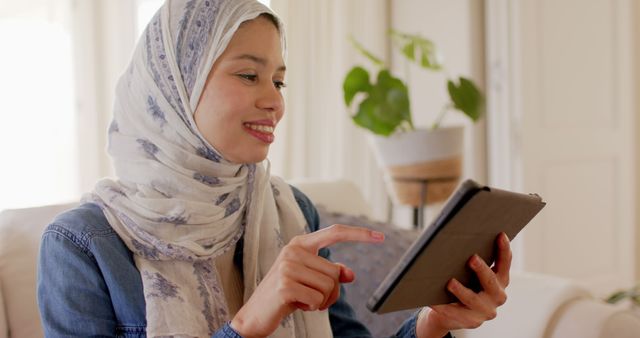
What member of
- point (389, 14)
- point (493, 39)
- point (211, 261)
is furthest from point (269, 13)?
point (389, 14)

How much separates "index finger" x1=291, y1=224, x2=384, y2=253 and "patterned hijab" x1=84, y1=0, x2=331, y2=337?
30 cm

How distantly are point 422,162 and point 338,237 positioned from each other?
1907 millimetres

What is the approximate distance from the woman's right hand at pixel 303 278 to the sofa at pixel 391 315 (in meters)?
0.68

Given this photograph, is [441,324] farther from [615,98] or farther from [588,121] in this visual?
[615,98]

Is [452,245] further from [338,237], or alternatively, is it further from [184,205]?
[184,205]

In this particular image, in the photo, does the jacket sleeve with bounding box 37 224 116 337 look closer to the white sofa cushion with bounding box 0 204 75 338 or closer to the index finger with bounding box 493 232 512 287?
the white sofa cushion with bounding box 0 204 75 338

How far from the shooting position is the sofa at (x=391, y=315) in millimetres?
1361

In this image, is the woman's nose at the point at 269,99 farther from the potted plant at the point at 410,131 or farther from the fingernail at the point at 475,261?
the potted plant at the point at 410,131

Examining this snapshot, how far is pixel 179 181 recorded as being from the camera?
1171mm

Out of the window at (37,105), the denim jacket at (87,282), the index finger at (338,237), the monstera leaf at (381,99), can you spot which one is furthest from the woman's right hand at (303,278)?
the window at (37,105)

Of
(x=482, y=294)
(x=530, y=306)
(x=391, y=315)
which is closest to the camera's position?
(x=482, y=294)

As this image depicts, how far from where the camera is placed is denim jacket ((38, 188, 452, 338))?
103cm

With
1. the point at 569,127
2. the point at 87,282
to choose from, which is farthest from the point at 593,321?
the point at 569,127

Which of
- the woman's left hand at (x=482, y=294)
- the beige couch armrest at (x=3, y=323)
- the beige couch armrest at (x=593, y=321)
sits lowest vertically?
the beige couch armrest at (x=593, y=321)
